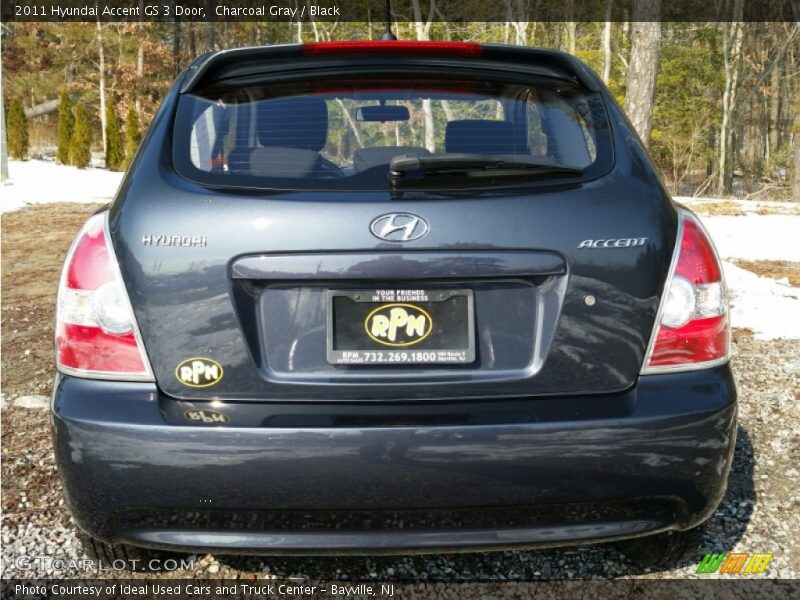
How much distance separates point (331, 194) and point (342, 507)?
0.82m

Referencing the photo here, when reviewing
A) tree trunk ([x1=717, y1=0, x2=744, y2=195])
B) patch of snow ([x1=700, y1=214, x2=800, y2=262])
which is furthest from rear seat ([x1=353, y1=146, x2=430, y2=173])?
tree trunk ([x1=717, y1=0, x2=744, y2=195])

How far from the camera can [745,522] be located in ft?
10.5

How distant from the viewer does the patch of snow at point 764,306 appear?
20.4 feet

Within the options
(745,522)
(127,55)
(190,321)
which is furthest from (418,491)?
(127,55)

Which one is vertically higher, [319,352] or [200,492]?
[319,352]

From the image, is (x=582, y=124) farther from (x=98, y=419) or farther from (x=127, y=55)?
(x=127, y=55)

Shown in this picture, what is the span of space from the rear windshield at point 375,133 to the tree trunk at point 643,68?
12.2m

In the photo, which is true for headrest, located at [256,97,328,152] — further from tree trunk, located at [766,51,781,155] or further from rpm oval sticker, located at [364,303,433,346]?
tree trunk, located at [766,51,781,155]

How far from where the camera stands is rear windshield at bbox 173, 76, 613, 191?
2.20 metres

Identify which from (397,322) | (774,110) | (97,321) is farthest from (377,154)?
(774,110)

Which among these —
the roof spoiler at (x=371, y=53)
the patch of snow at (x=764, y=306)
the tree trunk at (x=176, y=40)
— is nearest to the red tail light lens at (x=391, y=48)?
the roof spoiler at (x=371, y=53)

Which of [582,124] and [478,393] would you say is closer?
[478,393]

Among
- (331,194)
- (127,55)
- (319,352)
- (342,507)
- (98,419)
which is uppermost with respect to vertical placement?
(331,194)

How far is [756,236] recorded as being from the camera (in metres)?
11.6
